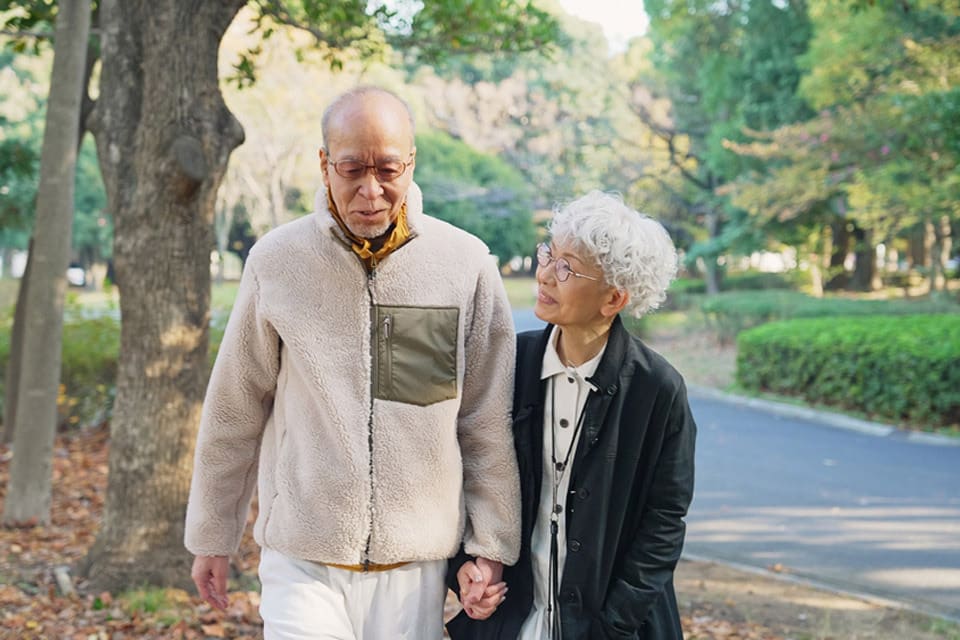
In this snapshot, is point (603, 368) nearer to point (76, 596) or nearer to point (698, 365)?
point (76, 596)

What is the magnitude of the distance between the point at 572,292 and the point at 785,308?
18560 mm

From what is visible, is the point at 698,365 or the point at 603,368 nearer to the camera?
the point at 603,368

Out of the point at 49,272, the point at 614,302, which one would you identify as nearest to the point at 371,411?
the point at 614,302

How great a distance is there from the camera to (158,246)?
498 cm

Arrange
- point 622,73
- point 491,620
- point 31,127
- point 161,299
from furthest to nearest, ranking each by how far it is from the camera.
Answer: point 31,127 → point 622,73 → point 161,299 → point 491,620

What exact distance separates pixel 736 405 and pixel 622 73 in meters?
18.8

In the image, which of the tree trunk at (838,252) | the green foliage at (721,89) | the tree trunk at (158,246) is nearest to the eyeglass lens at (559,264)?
the tree trunk at (158,246)

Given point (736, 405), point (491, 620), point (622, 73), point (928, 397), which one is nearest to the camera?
point (491, 620)

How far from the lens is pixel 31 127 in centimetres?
3878

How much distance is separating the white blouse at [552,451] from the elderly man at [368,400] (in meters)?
0.11

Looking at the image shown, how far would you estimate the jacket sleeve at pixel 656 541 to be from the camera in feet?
8.41

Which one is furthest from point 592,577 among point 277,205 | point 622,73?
point 622,73

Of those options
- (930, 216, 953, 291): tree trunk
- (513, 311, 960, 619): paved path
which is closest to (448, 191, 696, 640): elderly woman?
(513, 311, 960, 619): paved path

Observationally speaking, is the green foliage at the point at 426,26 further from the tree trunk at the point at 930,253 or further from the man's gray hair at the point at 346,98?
the tree trunk at the point at 930,253
